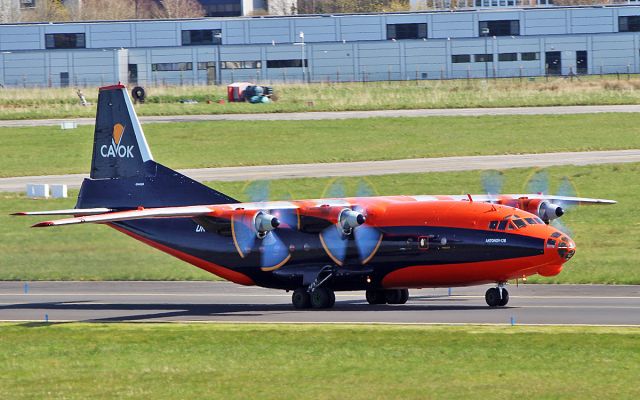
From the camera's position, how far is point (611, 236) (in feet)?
172

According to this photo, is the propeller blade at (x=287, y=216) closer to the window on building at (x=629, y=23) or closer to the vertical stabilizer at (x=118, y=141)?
the vertical stabilizer at (x=118, y=141)

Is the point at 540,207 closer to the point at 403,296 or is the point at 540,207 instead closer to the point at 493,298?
the point at 493,298

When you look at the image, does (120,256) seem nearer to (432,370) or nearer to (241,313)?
(241,313)

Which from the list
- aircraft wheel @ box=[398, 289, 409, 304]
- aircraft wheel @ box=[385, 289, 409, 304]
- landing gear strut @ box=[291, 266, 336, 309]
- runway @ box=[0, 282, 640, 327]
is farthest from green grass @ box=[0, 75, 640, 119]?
landing gear strut @ box=[291, 266, 336, 309]

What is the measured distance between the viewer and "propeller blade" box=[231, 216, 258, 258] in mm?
37875

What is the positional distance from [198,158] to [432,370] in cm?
5546

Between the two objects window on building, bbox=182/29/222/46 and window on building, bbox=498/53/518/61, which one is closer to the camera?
window on building, bbox=498/53/518/61

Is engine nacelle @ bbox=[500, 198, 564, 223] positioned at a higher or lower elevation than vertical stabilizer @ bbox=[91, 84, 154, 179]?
lower

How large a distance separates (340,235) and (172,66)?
10603 cm

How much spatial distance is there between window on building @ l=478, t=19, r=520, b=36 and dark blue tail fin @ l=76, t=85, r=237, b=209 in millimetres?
107195

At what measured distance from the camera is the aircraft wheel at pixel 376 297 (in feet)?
127

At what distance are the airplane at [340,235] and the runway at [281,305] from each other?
1027 millimetres

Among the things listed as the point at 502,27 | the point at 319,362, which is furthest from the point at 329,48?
the point at 319,362

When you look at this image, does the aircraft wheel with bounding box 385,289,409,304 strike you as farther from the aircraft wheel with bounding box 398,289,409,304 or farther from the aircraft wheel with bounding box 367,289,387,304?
the aircraft wheel with bounding box 367,289,387,304
